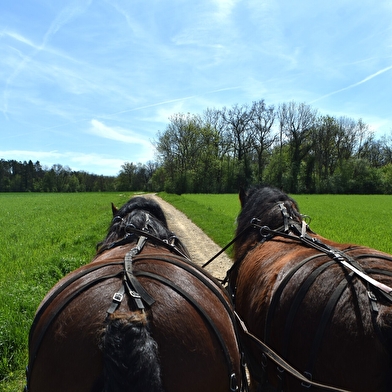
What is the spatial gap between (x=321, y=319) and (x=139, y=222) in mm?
1760

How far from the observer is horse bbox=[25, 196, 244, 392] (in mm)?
1252

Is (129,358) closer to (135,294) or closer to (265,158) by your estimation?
(135,294)

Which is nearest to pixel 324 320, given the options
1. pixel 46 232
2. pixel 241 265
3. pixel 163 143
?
pixel 241 265

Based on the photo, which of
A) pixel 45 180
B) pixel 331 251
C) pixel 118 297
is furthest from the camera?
pixel 45 180

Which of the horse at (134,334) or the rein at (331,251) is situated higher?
the rein at (331,251)

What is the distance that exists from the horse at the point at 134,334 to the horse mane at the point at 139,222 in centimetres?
99

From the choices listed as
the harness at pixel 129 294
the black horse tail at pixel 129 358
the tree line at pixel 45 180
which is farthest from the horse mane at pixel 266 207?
the tree line at pixel 45 180

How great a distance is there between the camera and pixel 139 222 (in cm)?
289

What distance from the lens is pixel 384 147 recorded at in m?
57.7

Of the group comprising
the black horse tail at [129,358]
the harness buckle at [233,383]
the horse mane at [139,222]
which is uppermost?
the horse mane at [139,222]

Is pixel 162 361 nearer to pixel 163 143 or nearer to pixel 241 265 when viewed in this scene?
pixel 241 265

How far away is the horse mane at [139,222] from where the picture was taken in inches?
113

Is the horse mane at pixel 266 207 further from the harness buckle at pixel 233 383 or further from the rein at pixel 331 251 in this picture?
the harness buckle at pixel 233 383

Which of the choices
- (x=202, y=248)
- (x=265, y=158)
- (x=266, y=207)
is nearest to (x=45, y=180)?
(x=265, y=158)
